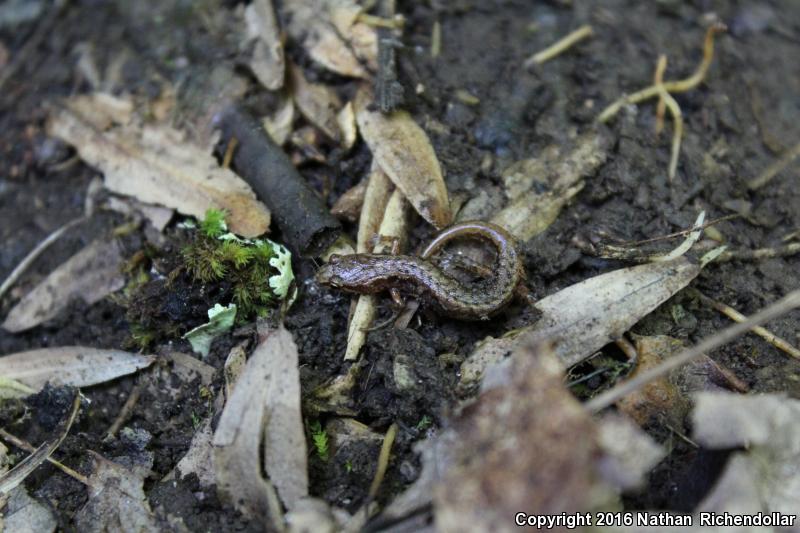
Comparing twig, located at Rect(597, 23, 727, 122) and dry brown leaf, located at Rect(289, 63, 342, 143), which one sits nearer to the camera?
dry brown leaf, located at Rect(289, 63, 342, 143)

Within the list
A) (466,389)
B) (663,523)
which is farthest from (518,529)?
(466,389)

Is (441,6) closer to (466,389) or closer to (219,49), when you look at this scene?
(219,49)

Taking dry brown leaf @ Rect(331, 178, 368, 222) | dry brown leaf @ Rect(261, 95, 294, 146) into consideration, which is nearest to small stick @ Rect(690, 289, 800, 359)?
dry brown leaf @ Rect(331, 178, 368, 222)

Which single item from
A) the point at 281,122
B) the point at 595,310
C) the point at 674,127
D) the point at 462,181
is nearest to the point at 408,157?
the point at 462,181

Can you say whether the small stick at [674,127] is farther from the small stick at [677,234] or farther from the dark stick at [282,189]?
the dark stick at [282,189]

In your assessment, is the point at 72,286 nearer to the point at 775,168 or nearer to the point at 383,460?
the point at 383,460

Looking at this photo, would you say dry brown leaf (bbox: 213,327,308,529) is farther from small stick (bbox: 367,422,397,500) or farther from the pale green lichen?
the pale green lichen
